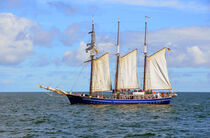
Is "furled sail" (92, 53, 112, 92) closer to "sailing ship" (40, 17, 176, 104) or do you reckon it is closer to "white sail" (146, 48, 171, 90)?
"sailing ship" (40, 17, 176, 104)

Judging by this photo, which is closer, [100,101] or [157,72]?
[100,101]

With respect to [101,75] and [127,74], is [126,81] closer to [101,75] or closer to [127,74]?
[127,74]

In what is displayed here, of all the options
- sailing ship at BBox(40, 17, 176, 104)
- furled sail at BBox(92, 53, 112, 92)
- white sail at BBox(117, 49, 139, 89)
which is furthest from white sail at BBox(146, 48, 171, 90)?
furled sail at BBox(92, 53, 112, 92)

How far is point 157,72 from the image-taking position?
269ft

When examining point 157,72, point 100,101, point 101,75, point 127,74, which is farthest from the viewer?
point 157,72

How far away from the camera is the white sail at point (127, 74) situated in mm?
81000

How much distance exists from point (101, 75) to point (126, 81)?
736cm

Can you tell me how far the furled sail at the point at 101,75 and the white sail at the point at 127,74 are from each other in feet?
12.2

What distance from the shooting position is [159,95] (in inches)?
3278

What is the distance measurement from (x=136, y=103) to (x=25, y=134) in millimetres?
43141

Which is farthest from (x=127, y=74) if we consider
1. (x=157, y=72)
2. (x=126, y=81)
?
(x=157, y=72)

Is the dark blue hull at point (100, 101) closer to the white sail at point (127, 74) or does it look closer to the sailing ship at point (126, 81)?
the sailing ship at point (126, 81)

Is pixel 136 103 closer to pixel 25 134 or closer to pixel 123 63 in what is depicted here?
pixel 123 63

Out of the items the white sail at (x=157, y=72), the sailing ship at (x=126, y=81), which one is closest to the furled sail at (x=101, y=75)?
the sailing ship at (x=126, y=81)
